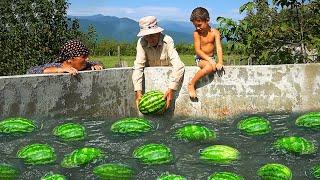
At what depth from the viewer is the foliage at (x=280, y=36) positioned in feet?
30.0

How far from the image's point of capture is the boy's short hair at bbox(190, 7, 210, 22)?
7742mm

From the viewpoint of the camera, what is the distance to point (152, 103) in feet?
25.1

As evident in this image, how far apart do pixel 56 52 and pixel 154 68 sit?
4509 mm

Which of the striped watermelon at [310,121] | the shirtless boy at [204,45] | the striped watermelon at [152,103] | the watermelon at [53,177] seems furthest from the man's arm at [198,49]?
the watermelon at [53,177]

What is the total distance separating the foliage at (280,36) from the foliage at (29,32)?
167 inches

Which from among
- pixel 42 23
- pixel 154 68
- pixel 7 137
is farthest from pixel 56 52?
pixel 7 137

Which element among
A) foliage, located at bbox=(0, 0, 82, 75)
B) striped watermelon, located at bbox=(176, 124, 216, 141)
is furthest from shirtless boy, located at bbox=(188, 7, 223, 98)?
foliage, located at bbox=(0, 0, 82, 75)

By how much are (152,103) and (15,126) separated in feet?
6.69

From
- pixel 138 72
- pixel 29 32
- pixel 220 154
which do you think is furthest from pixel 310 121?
pixel 29 32

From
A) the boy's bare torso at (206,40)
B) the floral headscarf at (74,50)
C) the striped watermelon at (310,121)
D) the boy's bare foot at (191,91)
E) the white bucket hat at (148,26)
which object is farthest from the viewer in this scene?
the boy's bare torso at (206,40)

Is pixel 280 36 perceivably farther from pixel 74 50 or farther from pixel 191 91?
pixel 74 50

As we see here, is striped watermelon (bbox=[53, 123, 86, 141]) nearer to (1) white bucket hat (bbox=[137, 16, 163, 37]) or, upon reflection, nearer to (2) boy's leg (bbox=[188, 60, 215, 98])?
(1) white bucket hat (bbox=[137, 16, 163, 37])

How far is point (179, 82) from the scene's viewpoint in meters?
7.91

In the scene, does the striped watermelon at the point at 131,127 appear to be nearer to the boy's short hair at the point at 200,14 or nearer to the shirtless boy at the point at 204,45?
the shirtless boy at the point at 204,45
